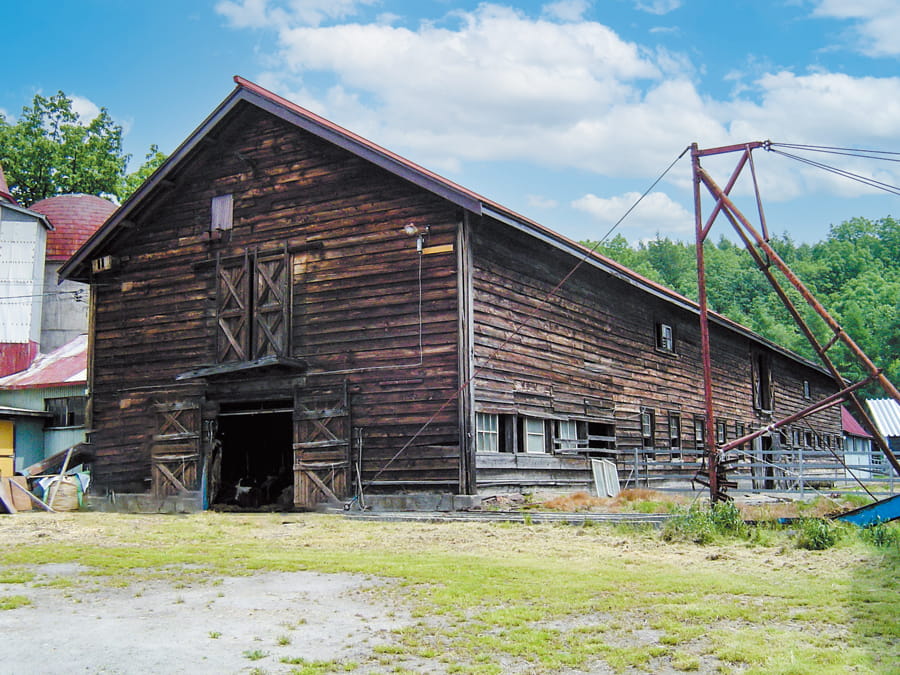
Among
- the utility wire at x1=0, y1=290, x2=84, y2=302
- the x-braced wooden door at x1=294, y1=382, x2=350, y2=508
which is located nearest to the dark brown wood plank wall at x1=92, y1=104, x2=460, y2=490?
the x-braced wooden door at x1=294, y1=382, x2=350, y2=508

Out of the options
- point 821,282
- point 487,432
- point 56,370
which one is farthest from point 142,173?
point 821,282

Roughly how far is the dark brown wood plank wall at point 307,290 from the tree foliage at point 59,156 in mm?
32163

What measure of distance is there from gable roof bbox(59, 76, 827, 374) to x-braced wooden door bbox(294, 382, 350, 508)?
4.65m

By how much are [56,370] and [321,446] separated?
651 inches

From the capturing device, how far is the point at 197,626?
759 centimetres

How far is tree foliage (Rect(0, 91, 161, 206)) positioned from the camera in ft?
167

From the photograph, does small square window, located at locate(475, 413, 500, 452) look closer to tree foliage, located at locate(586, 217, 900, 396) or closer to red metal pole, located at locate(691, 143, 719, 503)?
red metal pole, located at locate(691, 143, 719, 503)

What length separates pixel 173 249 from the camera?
22.3m

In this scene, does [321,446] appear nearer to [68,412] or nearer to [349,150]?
[349,150]

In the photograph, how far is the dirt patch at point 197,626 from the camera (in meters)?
6.47

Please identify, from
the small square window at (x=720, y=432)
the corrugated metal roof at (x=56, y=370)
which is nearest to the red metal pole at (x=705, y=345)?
the small square window at (x=720, y=432)

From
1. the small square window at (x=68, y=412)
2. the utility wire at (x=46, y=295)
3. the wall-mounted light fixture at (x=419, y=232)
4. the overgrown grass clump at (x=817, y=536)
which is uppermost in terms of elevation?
the utility wire at (x=46, y=295)

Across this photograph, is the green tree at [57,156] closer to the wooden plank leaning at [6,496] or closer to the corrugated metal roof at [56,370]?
the corrugated metal roof at [56,370]

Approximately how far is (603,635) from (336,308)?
1338 cm
